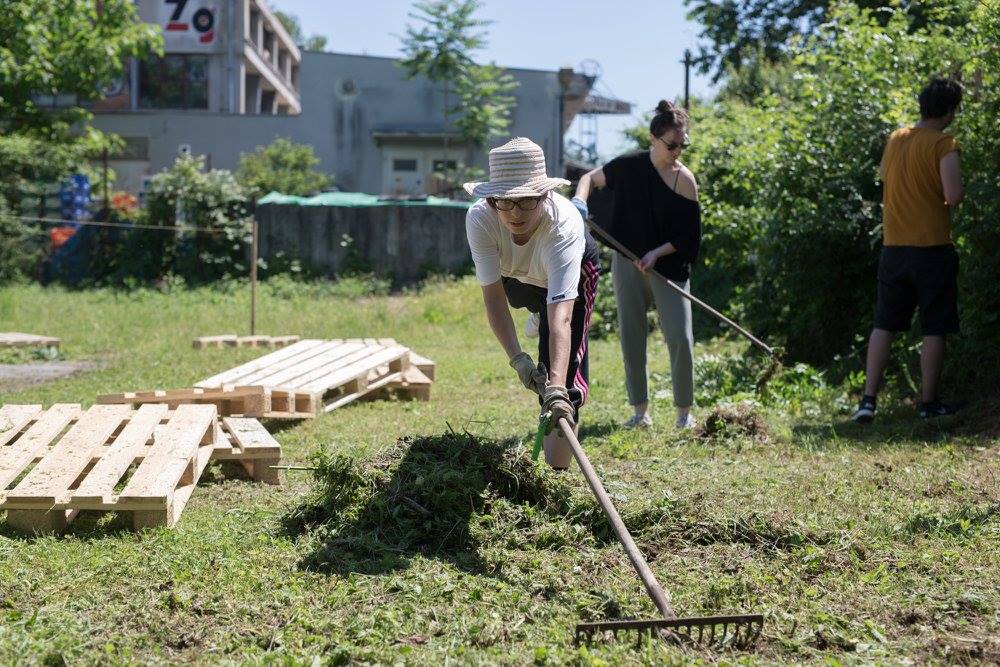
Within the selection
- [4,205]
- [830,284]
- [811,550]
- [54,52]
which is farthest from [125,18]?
[811,550]

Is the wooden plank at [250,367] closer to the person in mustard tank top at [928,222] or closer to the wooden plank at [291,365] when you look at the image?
the wooden plank at [291,365]

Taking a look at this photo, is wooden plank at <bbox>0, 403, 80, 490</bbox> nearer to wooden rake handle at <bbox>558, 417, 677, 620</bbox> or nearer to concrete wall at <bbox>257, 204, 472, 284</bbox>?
wooden rake handle at <bbox>558, 417, 677, 620</bbox>

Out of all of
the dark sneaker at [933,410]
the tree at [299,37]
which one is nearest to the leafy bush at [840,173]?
the dark sneaker at [933,410]

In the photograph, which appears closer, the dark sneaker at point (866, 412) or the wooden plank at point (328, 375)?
the dark sneaker at point (866, 412)

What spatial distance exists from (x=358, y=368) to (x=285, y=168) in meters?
23.3

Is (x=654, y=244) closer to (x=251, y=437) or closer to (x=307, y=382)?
(x=307, y=382)

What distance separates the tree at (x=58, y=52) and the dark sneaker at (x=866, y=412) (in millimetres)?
18358

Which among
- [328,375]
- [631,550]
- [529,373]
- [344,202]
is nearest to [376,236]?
[344,202]

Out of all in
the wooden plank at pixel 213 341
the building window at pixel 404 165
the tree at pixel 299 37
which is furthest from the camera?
the tree at pixel 299 37

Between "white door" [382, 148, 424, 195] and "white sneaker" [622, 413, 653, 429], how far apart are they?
27407 mm

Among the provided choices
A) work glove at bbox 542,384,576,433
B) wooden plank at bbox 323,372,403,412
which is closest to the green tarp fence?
wooden plank at bbox 323,372,403,412

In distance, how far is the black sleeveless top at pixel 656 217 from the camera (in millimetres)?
6738

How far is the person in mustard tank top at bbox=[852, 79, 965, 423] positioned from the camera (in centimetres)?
653

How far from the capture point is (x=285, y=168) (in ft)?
99.2
